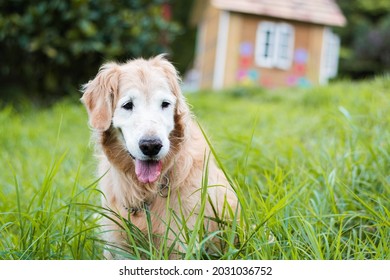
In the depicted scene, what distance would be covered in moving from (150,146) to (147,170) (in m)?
0.18

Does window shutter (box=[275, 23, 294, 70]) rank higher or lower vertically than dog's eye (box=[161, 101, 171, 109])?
lower

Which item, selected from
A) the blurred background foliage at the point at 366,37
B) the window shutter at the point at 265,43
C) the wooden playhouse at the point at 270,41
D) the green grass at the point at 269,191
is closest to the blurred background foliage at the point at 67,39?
the green grass at the point at 269,191

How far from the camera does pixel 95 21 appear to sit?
337 inches

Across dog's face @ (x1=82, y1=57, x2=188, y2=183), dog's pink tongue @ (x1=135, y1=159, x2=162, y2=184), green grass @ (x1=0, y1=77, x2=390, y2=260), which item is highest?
dog's face @ (x1=82, y1=57, x2=188, y2=183)

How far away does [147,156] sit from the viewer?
2.43 meters

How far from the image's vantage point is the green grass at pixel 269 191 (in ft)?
7.98

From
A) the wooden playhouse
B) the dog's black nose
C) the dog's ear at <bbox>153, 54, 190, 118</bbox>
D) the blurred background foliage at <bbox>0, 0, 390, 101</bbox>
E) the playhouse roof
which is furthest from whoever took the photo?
the wooden playhouse

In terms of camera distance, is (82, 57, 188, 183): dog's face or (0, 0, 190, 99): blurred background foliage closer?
(82, 57, 188, 183): dog's face

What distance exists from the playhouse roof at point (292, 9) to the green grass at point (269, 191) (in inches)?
256

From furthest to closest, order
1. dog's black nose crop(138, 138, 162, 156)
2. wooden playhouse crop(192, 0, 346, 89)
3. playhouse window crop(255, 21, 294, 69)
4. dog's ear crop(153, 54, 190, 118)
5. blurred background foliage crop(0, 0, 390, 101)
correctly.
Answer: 1. playhouse window crop(255, 21, 294, 69)
2. wooden playhouse crop(192, 0, 346, 89)
3. blurred background foliage crop(0, 0, 390, 101)
4. dog's ear crop(153, 54, 190, 118)
5. dog's black nose crop(138, 138, 162, 156)

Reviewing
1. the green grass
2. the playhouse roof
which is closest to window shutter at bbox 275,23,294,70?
the playhouse roof

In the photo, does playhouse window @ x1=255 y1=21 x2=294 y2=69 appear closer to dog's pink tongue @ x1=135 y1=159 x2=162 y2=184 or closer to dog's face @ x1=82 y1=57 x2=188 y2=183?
dog's face @ x1=82 y1=57 x2=188 y2=183

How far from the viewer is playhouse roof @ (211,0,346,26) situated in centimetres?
1274
